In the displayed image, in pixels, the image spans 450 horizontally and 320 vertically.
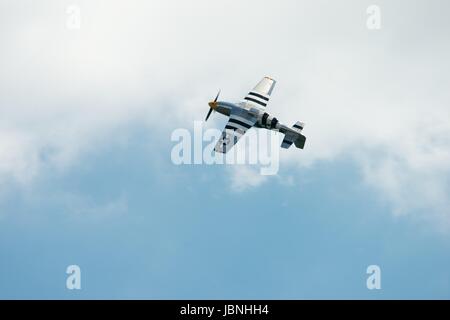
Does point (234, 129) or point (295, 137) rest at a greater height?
point (234, 129)

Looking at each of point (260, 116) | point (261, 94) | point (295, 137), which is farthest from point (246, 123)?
A: point (261, 94)

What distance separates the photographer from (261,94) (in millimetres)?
99438

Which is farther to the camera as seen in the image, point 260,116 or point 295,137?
point 260,116

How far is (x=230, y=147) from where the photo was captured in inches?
3484

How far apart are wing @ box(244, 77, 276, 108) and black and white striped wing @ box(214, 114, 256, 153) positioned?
197 inches

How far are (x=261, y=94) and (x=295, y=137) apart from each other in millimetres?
10650

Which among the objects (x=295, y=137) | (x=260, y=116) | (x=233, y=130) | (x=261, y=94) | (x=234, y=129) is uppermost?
(x=261, y=94)

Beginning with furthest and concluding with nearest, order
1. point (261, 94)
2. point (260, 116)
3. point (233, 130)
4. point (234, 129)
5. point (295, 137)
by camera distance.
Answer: point (261, 94), point (260, 116), point (295, 137), point (234, 129), point (233, 130)

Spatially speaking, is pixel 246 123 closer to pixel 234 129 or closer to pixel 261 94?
pixel 234 129

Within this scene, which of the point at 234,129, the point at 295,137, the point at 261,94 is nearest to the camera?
the point at 234,129

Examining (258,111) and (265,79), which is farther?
(265,79)
